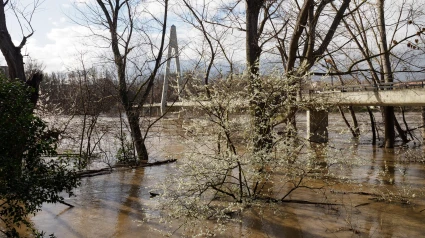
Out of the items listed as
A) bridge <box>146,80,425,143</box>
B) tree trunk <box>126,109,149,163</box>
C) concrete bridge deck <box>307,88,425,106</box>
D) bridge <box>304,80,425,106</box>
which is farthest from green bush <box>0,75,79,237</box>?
tree trunk <box>126,109,149,163</box>

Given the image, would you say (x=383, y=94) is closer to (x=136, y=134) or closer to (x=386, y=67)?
(x=386, y=67)

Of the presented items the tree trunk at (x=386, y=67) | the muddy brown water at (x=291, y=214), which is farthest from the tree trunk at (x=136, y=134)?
the tree trunk at (x=386, y=67)

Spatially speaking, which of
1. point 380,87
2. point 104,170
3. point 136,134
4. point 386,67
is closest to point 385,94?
point 380,87

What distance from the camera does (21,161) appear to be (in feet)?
17.4

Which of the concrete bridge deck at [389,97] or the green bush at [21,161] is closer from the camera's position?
the green bush at [21,161]

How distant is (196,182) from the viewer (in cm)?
711

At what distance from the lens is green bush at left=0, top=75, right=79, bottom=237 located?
498cm

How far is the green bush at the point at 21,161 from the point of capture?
196 inches

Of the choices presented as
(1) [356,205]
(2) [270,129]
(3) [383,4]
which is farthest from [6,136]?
(3) [383,4]

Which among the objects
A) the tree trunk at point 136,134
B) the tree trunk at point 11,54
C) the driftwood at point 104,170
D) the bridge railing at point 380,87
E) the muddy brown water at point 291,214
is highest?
the tree trunk at point 11,54

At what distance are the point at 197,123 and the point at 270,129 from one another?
146cm

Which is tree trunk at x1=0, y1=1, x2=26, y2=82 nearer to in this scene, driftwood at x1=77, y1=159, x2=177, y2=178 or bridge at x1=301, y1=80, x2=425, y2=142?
driftwood at x1=77, y1=159, x2=177, y2=178

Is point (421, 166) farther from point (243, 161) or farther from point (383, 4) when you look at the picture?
point (243, 161)

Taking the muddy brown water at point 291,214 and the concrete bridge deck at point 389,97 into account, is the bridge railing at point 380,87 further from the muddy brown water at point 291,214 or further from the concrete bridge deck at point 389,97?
the muddy brown water at point 291,214
